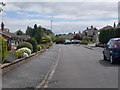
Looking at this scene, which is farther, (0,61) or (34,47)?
(34,47)

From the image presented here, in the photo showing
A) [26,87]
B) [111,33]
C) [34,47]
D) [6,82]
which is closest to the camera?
[26,87]

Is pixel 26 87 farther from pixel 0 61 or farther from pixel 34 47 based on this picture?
pixel 34 47

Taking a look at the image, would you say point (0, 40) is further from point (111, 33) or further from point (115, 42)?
point (111, 33)

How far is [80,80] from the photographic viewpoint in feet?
29.7

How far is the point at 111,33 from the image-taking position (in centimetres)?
4738

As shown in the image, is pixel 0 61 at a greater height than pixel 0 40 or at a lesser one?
lesser

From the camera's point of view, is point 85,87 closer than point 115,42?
Yes

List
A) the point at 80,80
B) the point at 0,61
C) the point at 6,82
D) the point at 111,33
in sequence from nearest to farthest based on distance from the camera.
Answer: the point at 6,82 → the point at 80,80 → the point at 0,61 → the point at 111,33

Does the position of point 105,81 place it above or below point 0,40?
below

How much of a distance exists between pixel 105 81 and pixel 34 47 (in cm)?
1683

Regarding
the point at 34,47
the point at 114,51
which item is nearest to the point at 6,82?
the point at 114,51

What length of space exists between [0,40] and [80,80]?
4.33 metres

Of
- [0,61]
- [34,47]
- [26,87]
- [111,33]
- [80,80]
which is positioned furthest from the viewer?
[111,33]

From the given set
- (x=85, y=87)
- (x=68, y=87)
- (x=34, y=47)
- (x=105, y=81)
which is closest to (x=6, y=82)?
(x=68, y=87)
